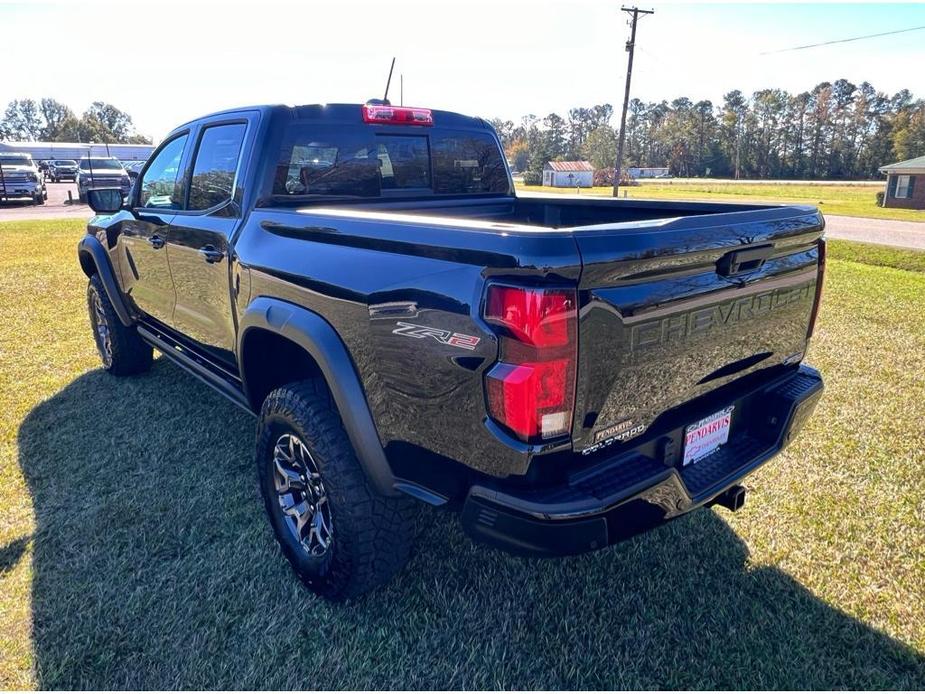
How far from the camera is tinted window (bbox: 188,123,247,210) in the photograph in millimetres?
3088

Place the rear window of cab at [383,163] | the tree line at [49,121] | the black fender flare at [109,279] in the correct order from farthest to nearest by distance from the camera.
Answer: the tree line at [49,121], the black fender flare at [109,279], the rear window of cab at [383,163]

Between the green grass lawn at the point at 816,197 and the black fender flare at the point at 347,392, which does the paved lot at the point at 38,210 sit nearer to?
the green grass lawn at the point at 816,197

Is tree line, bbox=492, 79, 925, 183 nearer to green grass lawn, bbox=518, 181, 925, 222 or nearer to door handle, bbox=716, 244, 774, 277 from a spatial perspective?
green grass lawn, bbox=518, 181, 925, 222

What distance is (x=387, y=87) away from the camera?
13.1ft

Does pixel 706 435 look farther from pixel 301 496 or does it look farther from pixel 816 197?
pixel 816 197

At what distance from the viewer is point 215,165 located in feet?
10.7

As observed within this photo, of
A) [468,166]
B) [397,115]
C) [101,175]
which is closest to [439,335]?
[397,115]

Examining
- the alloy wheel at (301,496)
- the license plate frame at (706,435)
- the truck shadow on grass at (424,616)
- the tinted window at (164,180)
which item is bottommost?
the truck shadow on grass at (424,616)

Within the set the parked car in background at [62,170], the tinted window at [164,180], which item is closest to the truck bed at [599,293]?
the tinted window at [164,180]

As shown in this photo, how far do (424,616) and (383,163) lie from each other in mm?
2291

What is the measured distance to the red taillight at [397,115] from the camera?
10.6 feet

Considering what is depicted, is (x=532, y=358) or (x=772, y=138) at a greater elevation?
(x=772, y=138)

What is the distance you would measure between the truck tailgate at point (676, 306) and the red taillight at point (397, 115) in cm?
188

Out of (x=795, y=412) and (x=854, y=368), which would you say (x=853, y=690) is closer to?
(x=795, y=412)
